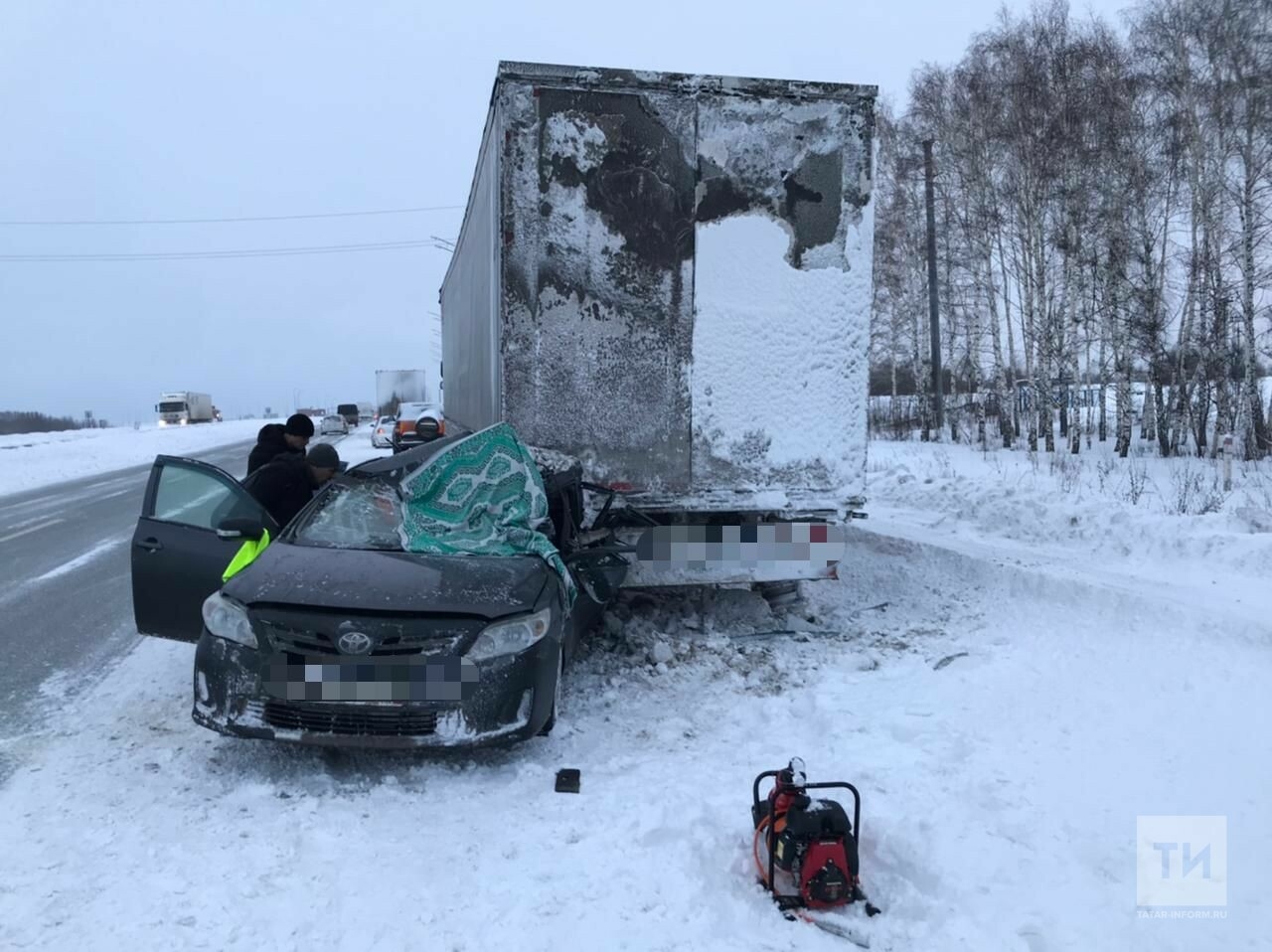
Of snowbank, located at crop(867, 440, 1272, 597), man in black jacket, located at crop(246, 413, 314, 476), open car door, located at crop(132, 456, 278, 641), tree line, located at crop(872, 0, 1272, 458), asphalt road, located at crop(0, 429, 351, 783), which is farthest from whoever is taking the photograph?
tree line, located at crop(872, 0, 1272, 458)

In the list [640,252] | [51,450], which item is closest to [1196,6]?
[640,252]

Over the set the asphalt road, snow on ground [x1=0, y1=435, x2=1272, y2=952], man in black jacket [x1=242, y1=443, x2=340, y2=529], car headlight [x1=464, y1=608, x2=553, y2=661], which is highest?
man in black jacket [x1=242, y1=443, x2=340, y2=529]

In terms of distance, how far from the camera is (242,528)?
15.8 ft

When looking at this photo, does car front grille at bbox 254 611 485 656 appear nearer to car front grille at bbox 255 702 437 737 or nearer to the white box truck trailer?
car front grille at bbox 255 702 437 737

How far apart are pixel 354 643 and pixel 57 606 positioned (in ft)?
17.3

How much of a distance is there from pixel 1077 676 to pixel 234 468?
2295 cm

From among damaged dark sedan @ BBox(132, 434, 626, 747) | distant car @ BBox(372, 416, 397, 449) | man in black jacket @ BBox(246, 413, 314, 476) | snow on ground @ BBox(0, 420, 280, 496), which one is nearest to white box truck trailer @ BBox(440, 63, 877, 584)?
damaged dark sedan @ BBox(132, 434, 626, 747)

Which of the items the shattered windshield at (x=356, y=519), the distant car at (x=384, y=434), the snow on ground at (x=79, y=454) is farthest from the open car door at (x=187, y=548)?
the distant car at (x=384, y=434)

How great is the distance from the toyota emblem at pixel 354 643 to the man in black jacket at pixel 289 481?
6.88 ft

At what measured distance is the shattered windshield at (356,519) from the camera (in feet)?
15.8

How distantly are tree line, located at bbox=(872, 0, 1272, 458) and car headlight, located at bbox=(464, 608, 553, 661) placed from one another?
15.8 m

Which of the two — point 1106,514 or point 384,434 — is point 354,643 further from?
point 384,434

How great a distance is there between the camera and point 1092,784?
149 inches

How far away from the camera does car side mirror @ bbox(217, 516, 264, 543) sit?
484 centimetres
